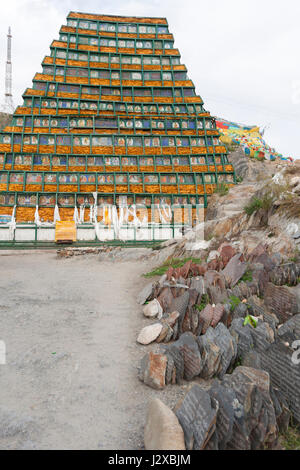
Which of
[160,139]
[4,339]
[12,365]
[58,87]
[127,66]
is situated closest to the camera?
[12,365]

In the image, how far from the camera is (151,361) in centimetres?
391

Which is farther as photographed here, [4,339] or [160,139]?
[160,139]

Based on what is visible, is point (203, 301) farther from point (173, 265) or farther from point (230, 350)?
point (173, 265)

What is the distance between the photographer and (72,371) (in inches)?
161

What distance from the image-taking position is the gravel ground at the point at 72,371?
2.91m

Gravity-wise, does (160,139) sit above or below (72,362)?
above

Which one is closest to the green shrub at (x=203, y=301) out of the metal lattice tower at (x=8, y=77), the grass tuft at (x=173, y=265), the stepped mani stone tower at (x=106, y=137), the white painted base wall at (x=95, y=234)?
the grass tuft at (x=173, y=265)

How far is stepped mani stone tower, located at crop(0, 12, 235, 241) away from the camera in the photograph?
74.4 ft

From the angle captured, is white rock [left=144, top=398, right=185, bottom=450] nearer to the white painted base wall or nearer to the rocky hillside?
the rocky hillside

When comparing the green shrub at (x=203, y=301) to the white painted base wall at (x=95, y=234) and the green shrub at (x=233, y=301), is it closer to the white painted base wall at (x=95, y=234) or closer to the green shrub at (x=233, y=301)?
the green shrub at (x=233, y=301)

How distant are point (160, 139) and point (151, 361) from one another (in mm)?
24309

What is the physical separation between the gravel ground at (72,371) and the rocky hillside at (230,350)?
1.03 ft

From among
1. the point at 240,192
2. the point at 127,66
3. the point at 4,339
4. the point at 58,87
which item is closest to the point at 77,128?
the point at 58,87

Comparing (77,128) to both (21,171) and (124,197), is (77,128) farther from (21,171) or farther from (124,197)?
(124,197)
